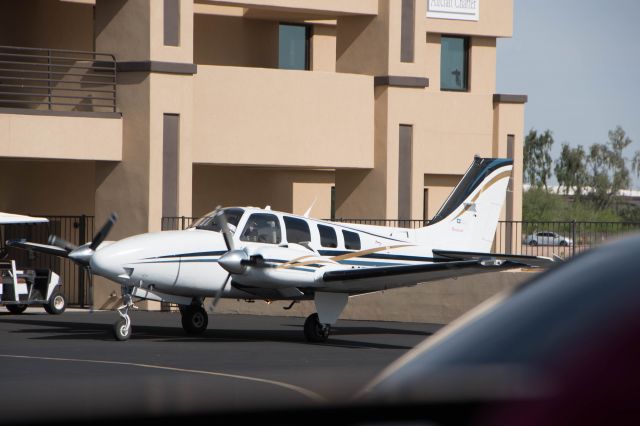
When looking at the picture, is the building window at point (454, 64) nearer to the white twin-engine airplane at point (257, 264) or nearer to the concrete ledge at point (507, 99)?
the concrete ledge at point (507, 99)

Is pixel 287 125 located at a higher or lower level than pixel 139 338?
higher

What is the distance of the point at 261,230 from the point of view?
2045cm

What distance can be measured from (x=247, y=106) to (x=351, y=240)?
415 inches

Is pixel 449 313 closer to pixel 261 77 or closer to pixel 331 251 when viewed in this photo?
pixel 331 251

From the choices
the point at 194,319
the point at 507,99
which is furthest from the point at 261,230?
the point at 507,99

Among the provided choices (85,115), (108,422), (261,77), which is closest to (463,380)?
(108,422)

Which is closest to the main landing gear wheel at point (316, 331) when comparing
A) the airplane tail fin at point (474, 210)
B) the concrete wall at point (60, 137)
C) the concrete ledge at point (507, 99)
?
the airplane tail fin at point (474, 210)

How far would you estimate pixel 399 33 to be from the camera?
32500 millimetres

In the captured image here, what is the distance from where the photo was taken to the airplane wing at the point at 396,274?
1952cm


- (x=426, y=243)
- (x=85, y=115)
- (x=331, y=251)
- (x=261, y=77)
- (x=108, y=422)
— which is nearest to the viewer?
(x=108, y=422)

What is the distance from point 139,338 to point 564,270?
20245 millimetres

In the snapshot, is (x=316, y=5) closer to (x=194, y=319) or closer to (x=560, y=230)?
(x=560, y=230)

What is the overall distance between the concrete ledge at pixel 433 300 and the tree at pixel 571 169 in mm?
84116

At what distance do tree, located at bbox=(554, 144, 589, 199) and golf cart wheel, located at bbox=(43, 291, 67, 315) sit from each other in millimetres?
86348
